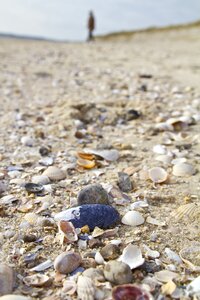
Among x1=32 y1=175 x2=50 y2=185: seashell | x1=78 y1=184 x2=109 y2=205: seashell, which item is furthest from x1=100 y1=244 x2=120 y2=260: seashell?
x1=32 y1=175 x2=50 y2=185: seashell

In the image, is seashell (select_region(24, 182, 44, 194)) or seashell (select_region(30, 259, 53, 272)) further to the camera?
seashell (select_region(24, 182, 44, 194))

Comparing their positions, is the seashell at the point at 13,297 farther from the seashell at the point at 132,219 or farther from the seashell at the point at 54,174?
the seashell at the point at 54,174

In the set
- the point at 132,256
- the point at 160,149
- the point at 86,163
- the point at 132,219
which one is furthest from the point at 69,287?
the point at 160,149

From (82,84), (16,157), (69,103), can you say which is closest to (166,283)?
(16,157)

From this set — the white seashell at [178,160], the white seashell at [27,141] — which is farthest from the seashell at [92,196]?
the white seashell at [27,141]

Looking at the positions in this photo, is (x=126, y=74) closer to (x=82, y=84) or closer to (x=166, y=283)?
(x=82, y=84)

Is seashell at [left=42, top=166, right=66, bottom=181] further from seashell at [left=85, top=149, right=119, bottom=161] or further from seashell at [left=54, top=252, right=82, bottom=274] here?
seashell at [left=54, top=252, right=82, bottom=274]

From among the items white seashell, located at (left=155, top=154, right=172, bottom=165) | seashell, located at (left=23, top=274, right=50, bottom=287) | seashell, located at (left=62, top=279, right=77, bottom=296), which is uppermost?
white seashell, located at (left=155, top=154, right=172, bottom=165)
